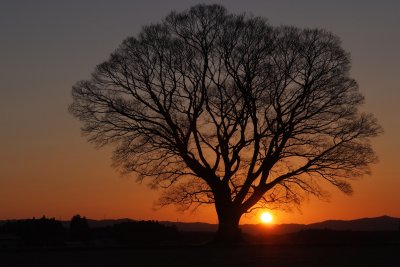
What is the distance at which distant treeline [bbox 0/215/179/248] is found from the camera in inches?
1430

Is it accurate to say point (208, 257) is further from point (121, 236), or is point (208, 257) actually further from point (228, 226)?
point (121, 236)

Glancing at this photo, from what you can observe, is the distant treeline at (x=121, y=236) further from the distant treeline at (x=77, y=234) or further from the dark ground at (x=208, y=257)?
the dark ground at (x=208, y=257)

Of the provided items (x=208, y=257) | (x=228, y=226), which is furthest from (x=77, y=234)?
(x=208, y=257)

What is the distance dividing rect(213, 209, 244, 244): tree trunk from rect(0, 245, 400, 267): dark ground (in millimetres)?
6837

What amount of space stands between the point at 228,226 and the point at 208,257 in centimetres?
1277

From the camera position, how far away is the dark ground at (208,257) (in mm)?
22156

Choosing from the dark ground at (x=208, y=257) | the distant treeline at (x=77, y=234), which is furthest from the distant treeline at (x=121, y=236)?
the dark ground at (x=208, y=257)

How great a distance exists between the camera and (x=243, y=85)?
37.6 metres

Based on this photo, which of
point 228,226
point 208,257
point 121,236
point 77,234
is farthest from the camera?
point 121,236

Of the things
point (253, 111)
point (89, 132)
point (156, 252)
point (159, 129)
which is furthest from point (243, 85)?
point (156, 252)

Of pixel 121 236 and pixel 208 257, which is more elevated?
pixel 121 236

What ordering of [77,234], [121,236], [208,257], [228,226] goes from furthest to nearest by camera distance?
[121,236], [77,234], [228,226], [208,257]

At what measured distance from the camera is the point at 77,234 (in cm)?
3869

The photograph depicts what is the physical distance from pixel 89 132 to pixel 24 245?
22.1 feet
